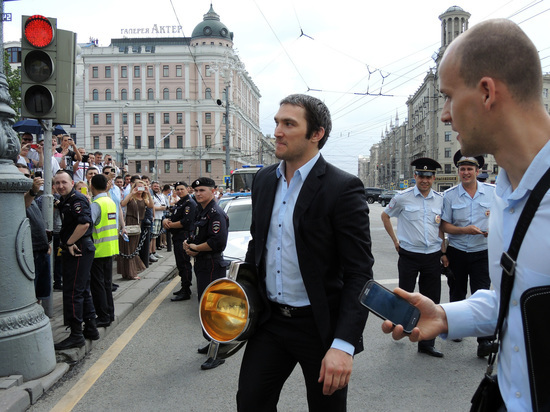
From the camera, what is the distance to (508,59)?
1.33 metres

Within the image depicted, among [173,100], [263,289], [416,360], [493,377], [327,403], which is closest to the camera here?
[493,377]

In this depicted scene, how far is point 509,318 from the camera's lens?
135 centimetres

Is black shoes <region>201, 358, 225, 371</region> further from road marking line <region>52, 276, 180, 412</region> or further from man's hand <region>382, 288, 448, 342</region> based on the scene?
man's hand <region>382, 288, 448, 342</region>

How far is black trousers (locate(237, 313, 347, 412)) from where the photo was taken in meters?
2.33

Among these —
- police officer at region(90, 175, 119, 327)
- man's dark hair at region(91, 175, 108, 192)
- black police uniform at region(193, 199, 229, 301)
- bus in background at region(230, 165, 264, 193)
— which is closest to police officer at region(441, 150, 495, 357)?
black police uniform at region(193, 199, 229, 301)

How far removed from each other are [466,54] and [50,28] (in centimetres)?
534

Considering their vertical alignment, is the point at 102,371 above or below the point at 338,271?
below

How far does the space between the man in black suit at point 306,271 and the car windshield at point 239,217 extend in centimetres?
596

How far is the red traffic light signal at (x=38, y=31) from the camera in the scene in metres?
5.32

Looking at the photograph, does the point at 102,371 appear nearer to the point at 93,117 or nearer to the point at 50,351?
the point at 50,351

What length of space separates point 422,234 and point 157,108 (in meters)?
76.5

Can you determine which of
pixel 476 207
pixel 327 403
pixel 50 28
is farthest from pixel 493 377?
pixel 50 28

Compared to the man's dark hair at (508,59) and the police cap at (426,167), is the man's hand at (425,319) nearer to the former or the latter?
the man's dark hair at (508,59)

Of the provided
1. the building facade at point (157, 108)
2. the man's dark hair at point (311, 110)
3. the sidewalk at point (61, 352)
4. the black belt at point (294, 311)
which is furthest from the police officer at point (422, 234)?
the building facade at point (157, 108)
